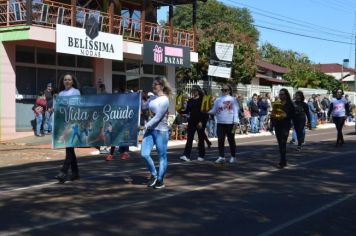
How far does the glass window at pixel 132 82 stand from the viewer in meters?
27.8

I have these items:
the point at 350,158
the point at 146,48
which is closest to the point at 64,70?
the point at 146,48

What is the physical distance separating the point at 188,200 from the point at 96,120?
287 cm

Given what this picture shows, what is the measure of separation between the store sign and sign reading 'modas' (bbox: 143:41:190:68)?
3171 mm

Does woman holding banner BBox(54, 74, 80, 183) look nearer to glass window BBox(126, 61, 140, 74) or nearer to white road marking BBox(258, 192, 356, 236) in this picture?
white road marking BBox(258, 192, 356, 236)

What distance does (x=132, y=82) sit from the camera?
28156 millimetres

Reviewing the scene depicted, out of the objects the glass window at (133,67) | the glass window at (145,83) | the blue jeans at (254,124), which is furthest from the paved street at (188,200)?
the glass window at (145,83)

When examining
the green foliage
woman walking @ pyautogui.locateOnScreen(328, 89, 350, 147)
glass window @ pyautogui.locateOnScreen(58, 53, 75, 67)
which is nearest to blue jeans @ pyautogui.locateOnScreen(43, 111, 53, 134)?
glass window @ pyautogui.locateOnScreen(58, 53, 75, 67)

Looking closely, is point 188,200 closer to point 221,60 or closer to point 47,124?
point 47,124

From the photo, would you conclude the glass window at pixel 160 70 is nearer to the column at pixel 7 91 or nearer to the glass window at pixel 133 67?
the glass window at pixel 133 67

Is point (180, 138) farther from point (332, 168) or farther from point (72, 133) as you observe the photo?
point (72, 133)

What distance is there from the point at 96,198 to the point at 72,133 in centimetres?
214

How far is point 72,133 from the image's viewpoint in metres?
10.6

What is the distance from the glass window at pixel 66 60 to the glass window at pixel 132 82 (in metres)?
3.89

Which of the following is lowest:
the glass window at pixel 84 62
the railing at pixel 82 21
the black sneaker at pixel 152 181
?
the black sneaker at pixel 152 181
